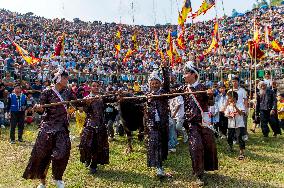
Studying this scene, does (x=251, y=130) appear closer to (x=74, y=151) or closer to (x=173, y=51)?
(x=173, y=51)

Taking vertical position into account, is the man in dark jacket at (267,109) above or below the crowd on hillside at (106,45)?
below

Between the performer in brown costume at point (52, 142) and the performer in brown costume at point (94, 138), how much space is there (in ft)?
4.68

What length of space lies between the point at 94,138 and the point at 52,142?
182cm

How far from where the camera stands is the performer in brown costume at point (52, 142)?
24.0ft

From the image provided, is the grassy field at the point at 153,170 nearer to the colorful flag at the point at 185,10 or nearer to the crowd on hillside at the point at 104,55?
the crowd on hillside at the point at 104,55

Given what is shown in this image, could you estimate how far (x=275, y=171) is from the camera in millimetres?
9000

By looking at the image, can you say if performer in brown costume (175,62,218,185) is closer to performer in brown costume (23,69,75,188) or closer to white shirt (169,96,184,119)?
performer in brown costume (23,69,75,188)

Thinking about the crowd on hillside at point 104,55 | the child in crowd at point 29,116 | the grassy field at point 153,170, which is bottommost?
the grassy field at point 153,170

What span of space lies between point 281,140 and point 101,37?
26789 mm

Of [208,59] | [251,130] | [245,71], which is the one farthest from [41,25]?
[251,130]

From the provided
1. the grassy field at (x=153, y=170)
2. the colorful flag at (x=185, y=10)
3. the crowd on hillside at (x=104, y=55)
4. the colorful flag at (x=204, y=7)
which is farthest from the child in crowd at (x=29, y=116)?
the colorful flag at (x=204, y=7)

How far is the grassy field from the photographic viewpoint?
26.9ft

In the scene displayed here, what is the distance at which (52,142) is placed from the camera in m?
7.49

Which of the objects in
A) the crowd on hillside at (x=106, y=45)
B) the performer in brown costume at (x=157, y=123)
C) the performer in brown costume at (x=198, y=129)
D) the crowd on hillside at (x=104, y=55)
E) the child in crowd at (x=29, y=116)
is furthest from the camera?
the crowd on hillside at (x=106, y=45)
